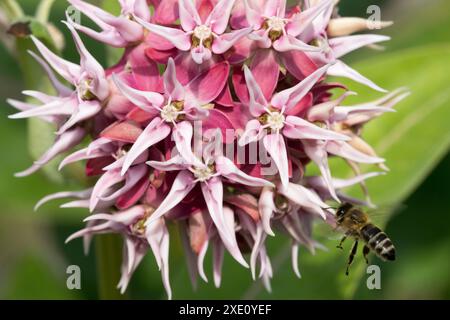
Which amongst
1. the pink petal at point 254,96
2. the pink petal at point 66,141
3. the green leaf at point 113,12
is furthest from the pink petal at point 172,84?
the green leaf at point 113,12

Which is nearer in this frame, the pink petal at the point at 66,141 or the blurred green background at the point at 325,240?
the pink petal at the point at 66,141

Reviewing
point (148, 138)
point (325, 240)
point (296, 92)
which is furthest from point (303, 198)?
point (325, 240)

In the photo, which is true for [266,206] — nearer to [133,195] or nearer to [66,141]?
[133,195]

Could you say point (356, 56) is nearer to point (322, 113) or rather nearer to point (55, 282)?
point (55, 282)

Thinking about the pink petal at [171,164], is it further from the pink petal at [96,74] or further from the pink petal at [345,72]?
the pink petal at [345,72]

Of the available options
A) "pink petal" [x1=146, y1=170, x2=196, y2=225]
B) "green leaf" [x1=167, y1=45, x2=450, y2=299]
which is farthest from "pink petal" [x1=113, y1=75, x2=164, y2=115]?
"green leaf" [x1=167, y1=45, x2=450, y2=299]

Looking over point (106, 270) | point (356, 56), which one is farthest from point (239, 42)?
point (356, 56)
